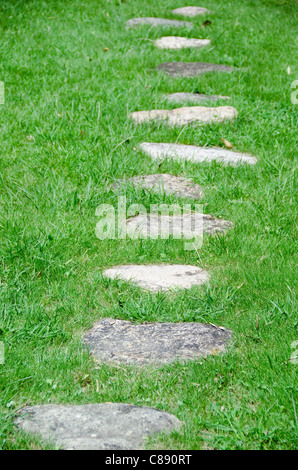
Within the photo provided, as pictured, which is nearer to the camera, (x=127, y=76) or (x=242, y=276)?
(x=242, y=276)

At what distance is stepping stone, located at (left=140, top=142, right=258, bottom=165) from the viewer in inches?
150

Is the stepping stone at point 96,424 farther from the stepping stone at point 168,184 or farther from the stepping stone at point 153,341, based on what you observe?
the stepping stone at point 168,184

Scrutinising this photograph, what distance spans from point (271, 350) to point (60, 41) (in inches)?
185

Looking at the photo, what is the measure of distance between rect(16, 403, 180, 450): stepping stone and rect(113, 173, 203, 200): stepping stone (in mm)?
1715

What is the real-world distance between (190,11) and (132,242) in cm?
555

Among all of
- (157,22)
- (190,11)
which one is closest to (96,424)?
(157,22)

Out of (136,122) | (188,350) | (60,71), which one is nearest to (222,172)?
(136,122)

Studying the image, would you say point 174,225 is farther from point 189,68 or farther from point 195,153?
point 189,68

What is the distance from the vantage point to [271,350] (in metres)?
2.11

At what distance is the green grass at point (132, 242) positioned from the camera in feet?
6.45

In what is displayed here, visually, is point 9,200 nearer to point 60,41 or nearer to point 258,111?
point 258,111

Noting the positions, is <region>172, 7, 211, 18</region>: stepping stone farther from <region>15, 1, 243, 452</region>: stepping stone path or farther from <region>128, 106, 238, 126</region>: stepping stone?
<region>15, 1, 243, 452</region>: stepping stone path

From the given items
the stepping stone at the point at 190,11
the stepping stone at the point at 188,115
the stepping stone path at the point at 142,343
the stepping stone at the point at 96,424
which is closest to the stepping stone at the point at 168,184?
the stepping stone path at the point at 142,343

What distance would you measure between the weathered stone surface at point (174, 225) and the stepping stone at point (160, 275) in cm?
24
